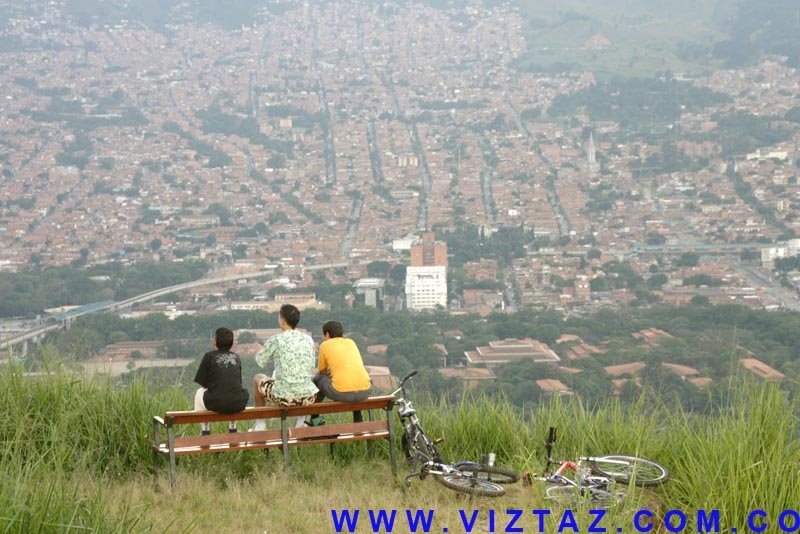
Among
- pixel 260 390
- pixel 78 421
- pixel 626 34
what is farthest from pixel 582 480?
pixel 626 34

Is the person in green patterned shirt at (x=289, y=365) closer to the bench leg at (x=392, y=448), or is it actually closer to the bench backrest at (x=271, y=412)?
the bench backrest at (x=271, y=412)

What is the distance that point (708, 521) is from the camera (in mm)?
4730

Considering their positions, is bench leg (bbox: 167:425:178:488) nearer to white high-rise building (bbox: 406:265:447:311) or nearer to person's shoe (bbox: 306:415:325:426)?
person's shoe (bbox: 306:415:325:426)

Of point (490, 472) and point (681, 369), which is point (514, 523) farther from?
point (681, 369)

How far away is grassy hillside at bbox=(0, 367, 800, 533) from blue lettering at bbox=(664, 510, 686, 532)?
→ 102 mm

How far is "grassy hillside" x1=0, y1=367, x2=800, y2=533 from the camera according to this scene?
15.3 ft

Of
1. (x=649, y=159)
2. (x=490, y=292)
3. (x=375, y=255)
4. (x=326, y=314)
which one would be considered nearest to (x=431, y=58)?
(x=649, y=159)

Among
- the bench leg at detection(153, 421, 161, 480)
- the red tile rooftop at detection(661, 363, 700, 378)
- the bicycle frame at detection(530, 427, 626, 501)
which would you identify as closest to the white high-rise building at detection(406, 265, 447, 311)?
the red tile rooftop at detection(661, 363, 700, 378)

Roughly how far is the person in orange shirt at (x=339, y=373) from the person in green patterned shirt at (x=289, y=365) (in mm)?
100

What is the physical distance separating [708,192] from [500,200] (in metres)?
11.3

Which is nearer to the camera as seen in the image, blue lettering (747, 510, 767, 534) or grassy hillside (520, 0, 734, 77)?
blue lettering (747, 510, 767, 534)

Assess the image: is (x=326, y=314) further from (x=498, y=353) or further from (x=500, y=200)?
(x=500, y=200)

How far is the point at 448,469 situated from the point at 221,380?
1.32 metres

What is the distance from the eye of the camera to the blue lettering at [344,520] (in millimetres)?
4918
